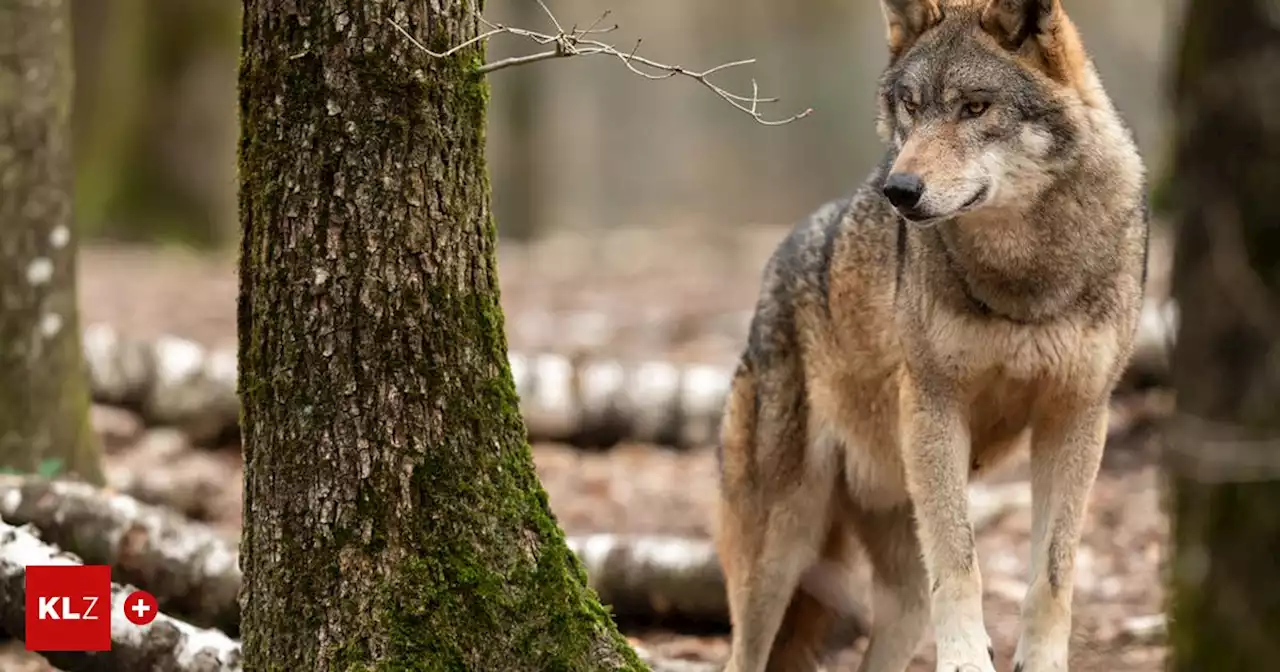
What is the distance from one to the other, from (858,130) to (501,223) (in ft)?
33.5

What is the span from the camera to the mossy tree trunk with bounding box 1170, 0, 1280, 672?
7.65ft

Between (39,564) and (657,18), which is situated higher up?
(657,18)

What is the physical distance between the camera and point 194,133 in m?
16.8

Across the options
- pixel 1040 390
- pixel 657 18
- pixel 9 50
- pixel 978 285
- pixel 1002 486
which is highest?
pixel 657 18

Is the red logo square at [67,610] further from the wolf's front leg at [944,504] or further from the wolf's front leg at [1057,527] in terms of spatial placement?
the wolf's front leg at [1057,527]

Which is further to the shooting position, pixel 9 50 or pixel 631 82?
pixel 631 82

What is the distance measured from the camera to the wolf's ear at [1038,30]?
461 centimetres

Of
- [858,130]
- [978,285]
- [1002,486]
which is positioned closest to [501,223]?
[858,130]

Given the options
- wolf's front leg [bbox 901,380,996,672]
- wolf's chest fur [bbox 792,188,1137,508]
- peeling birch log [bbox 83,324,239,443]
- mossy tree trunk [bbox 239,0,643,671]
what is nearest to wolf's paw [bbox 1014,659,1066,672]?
wolf's front leg [bbox 901,380,996,672]

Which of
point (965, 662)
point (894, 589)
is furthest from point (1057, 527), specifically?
point (894, 589)

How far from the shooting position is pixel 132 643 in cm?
425

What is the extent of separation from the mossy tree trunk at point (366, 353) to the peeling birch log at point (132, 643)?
1.71 feet

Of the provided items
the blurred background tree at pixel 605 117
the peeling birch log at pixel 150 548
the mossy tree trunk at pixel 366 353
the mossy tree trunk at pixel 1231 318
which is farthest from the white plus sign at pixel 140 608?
the blurred background tree at pixel 605 117

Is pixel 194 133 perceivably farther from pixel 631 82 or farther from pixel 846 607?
pixel 631 82
